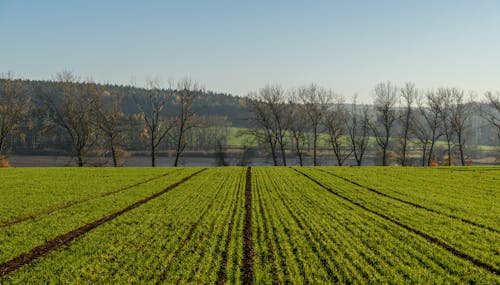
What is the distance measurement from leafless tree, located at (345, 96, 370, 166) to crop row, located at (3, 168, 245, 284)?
62798 mm

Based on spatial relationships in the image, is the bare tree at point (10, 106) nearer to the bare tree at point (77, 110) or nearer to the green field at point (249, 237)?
the bare tree at point (77, 110)

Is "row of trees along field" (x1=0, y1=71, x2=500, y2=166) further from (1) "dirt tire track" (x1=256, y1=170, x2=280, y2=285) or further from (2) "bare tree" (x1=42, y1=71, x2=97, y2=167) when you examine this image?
(1) "dirt tire track" (x1=256, y1=170, x2=280, y2=285)

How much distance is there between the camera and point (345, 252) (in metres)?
13.9

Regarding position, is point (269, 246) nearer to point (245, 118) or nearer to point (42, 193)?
point (42, 193)

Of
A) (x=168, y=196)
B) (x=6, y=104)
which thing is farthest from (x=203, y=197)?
(x=6, y=104)

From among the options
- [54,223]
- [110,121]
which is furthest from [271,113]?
[54,223]

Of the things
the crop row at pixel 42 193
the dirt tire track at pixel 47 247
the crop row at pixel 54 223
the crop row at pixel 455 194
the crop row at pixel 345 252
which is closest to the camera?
the crop row at pixel 345 252

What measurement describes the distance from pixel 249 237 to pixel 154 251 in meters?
4.33

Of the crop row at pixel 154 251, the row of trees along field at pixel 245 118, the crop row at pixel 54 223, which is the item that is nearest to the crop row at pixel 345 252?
the crop row at pixel 154 251

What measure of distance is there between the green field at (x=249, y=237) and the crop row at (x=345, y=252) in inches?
1.9

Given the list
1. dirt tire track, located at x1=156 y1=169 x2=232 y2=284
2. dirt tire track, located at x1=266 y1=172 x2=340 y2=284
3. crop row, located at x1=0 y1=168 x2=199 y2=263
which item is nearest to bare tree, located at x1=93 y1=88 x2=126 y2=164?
crop row, located at x1=0 y1=168 x2=199 y2=263

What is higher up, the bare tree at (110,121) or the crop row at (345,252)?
the bare tree at (110,121)

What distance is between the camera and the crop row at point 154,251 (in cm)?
1161

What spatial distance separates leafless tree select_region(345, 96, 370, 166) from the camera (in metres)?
79.9
